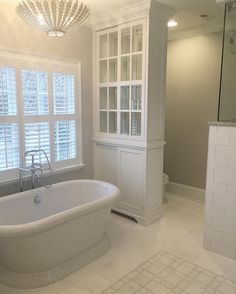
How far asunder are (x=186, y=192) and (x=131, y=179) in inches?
49.8

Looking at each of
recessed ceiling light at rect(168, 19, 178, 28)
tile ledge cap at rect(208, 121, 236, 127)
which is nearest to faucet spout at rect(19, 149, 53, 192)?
tile ledge cap at rect(208, 121, 236, 127)

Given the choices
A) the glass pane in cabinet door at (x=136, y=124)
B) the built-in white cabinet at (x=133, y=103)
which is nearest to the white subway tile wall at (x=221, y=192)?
the built-in white cabinet at (x=133, y=103)

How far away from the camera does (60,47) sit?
316 cm

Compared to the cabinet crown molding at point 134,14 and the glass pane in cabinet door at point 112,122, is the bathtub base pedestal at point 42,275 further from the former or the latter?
the cabinet crown molding at point 134,14

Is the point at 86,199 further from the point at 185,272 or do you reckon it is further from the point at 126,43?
the point at 126,43

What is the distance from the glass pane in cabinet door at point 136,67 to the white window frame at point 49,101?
0.70m

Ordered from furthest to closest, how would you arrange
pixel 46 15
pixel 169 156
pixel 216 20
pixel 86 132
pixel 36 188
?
pixel 169 156 < pixel 86 132 < pixel 216 20 < pixel 36 188 < pixel 46 15

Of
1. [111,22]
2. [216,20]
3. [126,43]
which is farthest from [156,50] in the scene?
[216,20]

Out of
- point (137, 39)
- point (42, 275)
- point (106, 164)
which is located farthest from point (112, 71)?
point (42, 275)

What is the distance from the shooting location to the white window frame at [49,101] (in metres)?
2.77

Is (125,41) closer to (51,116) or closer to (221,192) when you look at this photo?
(51,116)

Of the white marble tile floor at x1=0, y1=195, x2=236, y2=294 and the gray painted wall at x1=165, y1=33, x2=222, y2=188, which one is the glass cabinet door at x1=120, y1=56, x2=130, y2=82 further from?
the white marble tile floor at x1=0, y1=195, x2=236, y2=294

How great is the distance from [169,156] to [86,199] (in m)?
1.79

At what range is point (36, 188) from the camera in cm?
296
